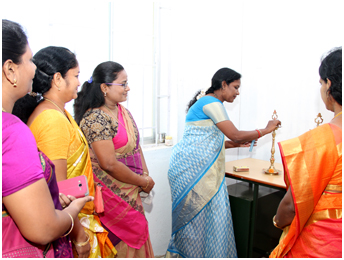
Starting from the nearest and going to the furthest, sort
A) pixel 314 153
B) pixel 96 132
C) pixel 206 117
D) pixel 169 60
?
pixel 314 153, pixel 96 132, pixel 206 117, pixel 169 60

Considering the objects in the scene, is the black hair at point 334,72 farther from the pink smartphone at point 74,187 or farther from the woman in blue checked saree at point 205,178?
the woman in blue checked saree at point 205,178

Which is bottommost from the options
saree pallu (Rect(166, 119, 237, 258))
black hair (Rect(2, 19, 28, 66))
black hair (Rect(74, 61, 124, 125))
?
saree pallu (Rect(166, 119, 237, 258))

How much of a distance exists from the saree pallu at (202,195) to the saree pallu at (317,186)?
1121 mm

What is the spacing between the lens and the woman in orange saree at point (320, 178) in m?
1.12

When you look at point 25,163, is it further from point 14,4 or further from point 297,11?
point 297,11

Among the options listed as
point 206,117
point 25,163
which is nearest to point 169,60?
point 206,117

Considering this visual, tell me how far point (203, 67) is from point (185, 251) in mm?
1693

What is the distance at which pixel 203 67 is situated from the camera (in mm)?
2936

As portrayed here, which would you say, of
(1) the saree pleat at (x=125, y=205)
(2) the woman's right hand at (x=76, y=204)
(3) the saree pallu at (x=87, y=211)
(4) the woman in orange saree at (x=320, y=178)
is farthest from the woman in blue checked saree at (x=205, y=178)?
(2) the woman's right hand at (x=76, y=204)

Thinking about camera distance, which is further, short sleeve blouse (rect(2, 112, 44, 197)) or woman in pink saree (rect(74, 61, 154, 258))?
woman in pink saree (rect(74, 61, 154, 258))

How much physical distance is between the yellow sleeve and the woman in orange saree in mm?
896

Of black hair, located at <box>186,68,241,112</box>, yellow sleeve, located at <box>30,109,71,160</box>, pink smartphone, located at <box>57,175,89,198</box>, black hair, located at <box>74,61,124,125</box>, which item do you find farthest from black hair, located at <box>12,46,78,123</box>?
black hair, located at <box>186,68,241,112</box>

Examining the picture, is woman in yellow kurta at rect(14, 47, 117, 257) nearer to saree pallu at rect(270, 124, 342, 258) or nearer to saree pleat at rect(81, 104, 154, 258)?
saree pleat at rect(81, 104, 154, 258)

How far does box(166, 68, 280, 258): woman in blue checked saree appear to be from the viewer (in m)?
2.31
